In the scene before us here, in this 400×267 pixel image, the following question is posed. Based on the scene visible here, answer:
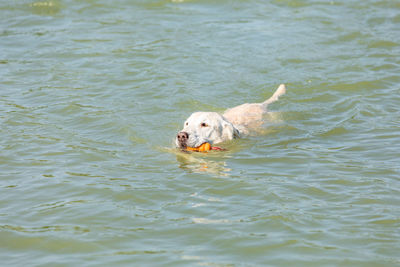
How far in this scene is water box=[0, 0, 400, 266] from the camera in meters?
5.72

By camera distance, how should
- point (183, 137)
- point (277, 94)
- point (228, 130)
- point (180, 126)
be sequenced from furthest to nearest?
1. point (277, 94)
2. point (180, 126)
3. point (228, 130)
4. point (183, 137)

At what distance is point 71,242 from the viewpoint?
574 cm

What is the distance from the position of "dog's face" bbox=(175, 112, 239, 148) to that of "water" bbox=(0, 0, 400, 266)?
0.69ft

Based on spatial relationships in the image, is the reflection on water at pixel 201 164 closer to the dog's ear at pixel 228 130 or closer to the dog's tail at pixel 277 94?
the dog's ear at pixel 228 130

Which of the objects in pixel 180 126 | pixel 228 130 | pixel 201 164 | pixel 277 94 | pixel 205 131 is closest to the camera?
pixel 201 164

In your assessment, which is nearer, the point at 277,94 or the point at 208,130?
the point at 208,130

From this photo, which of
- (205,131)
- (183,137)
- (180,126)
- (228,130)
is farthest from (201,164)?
(180,126)

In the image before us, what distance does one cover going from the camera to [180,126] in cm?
1005

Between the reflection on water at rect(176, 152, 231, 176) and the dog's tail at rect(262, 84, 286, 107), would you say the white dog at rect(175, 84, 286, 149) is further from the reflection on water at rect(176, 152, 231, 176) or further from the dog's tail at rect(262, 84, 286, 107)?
the dog's tail at rect(262, 84, 286, 107)

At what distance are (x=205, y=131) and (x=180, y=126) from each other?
1414mm

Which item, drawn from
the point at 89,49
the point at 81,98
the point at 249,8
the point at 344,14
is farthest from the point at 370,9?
the point at 81,98

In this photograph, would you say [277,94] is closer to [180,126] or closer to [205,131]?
[180,126]

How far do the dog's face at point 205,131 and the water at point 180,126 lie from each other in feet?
0.69

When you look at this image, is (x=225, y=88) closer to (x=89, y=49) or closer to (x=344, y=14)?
(x=89, y=49)
